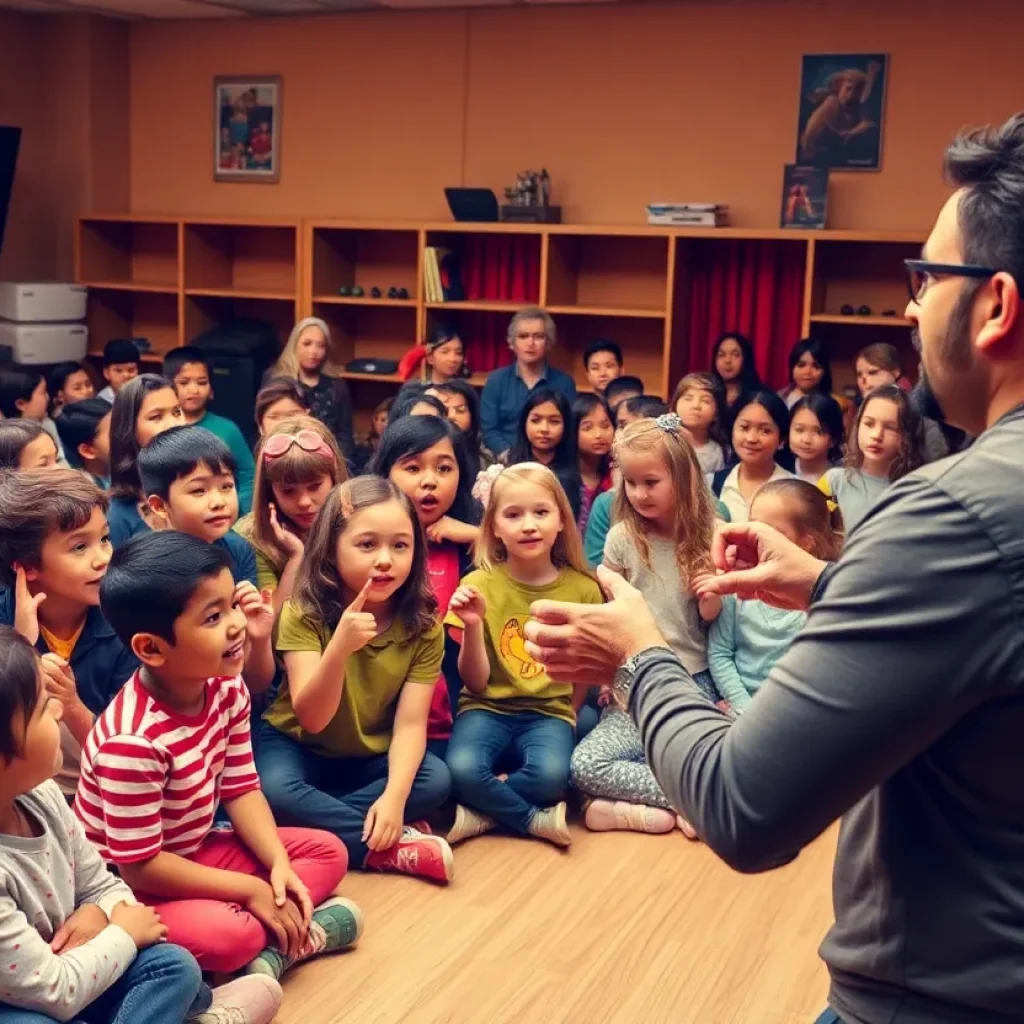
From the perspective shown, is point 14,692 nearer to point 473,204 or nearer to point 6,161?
point 473,204

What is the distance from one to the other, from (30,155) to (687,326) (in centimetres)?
377

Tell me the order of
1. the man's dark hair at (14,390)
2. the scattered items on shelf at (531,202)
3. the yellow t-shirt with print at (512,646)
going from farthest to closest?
the scattered items on shelf at (531,202), the man's dark hair at (14,390), the yellow t-shirt with print at (512,646)

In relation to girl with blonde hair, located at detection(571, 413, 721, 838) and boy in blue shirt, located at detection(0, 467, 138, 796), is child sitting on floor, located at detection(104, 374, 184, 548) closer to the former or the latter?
boy in blue shirt, located at detection(0, 467, 138, 796)

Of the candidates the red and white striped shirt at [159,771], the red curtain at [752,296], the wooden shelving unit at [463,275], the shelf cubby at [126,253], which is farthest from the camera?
the shelf cubby at [126,253]

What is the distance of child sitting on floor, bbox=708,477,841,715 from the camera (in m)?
3.30

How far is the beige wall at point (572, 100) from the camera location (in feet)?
19.3

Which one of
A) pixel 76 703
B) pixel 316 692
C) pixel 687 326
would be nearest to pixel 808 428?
pixel 687 326

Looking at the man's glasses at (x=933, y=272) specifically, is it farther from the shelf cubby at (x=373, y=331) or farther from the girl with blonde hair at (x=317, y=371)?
the shelf cubby at (x=373, y=331)

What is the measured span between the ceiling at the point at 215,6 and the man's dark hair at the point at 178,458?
413cm

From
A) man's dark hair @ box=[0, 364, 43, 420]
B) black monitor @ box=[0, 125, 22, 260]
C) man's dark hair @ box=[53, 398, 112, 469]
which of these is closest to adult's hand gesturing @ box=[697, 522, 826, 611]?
man's dark hair @ box=[53, 398, 112, 469]

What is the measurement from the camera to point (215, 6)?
22.4 feet

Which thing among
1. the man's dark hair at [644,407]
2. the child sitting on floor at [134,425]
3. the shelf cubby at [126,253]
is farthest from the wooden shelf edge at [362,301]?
the child sitting on floor at [134,425]

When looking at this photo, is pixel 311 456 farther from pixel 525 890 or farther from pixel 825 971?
pixel 825 971

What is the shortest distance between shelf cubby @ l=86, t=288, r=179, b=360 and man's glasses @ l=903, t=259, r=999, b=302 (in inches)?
268
